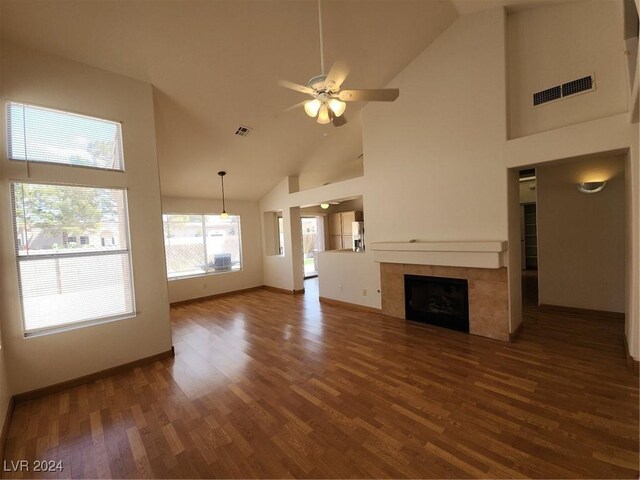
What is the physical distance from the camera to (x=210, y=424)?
2.17 metres

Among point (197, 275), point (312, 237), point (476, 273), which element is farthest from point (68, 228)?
point (312, 237)

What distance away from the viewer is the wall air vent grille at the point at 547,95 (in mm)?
3061

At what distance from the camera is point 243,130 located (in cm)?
448

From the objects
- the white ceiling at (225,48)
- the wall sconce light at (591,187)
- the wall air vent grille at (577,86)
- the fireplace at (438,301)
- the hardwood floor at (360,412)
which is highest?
the white ceiling at (225,48)

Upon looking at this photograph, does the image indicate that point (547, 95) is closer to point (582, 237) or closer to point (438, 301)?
point (582, 237)

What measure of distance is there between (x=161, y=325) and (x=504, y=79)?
548 centimetres

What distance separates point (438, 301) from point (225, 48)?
15.1ft

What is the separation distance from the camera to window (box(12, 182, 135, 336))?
266 cm

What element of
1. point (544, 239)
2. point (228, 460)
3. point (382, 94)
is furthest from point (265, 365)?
point (544, 239)

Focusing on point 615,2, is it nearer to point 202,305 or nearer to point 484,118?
point 484,118

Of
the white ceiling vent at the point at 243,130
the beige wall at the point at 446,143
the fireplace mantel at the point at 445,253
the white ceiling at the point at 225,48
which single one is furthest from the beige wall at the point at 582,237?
the white ceiling vent at the point at 243,130

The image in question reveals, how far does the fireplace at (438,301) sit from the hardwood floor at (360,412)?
1.47 feet

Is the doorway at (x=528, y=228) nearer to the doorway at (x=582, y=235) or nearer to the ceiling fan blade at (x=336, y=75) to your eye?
the doorway at (x=582, y=235)

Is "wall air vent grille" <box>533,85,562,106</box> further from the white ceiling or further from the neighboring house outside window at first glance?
the neighboring house outside window
